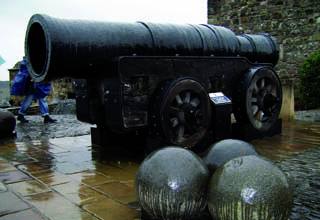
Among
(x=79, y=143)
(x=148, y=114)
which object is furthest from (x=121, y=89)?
(x=79, y=143)

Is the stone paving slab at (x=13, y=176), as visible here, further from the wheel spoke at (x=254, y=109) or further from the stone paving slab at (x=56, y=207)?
the wheel spoke at (x=254, y=109)

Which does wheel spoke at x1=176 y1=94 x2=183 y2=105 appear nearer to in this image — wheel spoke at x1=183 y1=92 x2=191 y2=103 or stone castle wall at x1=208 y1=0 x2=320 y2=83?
wheel spoke at x1=183 y1=92 x2=191 y2=103

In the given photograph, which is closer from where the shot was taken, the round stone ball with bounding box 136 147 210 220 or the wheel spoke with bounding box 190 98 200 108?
the round stone ball with bounding box 136 147 210 220

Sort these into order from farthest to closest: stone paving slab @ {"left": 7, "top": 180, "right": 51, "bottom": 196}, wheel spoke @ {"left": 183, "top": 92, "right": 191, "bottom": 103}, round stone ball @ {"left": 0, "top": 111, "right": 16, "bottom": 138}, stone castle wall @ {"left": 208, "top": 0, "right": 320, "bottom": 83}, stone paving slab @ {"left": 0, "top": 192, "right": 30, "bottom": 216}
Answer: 1. stone castle wall @ {"left": 208, "top": 0, "right": 320, "bottom": 83}
2. round stone ball @ {"left": 0, "top": 111, "right": 16, "bottom": 138}
3. wheel spoke @ {"left": 183, "top": 92, "right": 191, "bottom": 103}
4. stone paving slab @ {"left": 7, "top": 180, "right": 51, "bottom": 196}
5. stone paving slab @ {"left": 0, "top": 192, "right": 30, "bottom": 216}

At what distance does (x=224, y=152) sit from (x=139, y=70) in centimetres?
187

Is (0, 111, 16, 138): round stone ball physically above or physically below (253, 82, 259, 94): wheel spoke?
below

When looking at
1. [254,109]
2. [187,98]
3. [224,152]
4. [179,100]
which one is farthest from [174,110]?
[224,152]

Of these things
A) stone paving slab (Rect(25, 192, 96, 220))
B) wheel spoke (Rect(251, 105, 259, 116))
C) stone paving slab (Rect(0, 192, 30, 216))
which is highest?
wheel spoke (Rect(251, 105, 259, 116))

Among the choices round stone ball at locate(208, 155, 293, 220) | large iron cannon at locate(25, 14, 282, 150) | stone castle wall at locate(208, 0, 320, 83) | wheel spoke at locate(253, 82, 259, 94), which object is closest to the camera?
round stone ball at locate(208, 155, 293, 220)

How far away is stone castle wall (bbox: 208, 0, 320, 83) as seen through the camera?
12312 mm

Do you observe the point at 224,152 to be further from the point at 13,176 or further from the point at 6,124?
the point at 6,124

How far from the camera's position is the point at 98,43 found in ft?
14.6

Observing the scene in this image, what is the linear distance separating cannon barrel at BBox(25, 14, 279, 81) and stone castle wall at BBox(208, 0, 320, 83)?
7.70 m

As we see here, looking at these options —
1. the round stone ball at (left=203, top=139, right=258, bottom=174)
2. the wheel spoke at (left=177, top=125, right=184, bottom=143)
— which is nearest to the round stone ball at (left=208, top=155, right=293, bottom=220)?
the round stone ball at (left=203, top=139, right=258, bottom=174)
